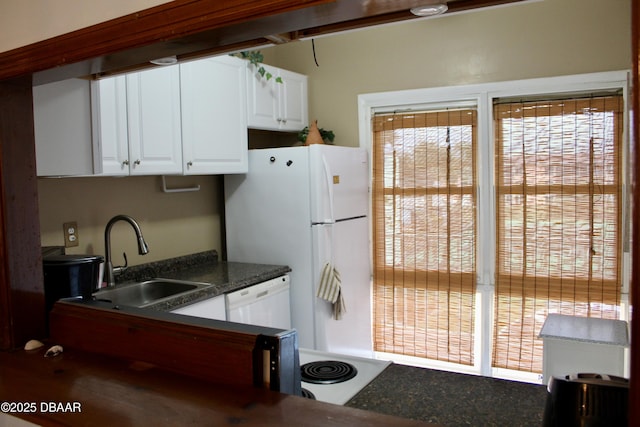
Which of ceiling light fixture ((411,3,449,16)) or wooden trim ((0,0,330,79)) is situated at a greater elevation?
wooden trim ((0,0,330,79))

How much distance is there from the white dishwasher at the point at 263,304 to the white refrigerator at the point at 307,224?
4.2 inches

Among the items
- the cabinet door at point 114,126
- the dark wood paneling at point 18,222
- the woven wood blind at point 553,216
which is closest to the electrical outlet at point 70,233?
the cabinet door at point 114,126

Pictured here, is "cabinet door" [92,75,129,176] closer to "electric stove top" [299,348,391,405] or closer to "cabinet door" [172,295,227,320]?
"cabinet door" [172,295,227,320]

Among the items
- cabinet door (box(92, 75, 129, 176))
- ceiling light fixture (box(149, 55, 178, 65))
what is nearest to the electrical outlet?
cabinet door (box(92, 75, 129, 176))

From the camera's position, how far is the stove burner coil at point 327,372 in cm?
155

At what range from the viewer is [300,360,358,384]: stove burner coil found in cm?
155

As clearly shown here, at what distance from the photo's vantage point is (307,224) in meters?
3.29

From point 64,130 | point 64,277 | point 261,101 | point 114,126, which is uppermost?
point 261,101

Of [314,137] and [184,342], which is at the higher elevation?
[314,137]

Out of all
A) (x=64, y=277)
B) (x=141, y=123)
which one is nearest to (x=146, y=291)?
(x=141, y=123)

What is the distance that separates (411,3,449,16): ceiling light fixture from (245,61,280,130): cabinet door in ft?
8.45

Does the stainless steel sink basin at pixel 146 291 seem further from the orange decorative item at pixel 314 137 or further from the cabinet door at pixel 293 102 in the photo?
the cabinet door at pixel 293 102

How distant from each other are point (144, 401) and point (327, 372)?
0.62 m

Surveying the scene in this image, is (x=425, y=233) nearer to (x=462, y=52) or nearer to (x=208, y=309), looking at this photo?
(x=462, y=52)
